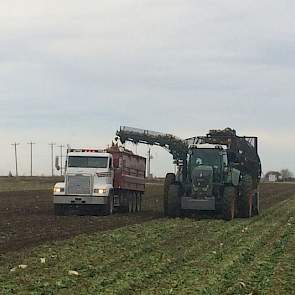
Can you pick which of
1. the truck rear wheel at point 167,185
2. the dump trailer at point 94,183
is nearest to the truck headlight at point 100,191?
the dump trailer at point 94,183

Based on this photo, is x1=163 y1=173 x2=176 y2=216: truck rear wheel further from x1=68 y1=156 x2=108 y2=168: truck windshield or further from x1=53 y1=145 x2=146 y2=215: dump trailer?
x1=68 y1=156 x2=108 y2=168: truck windshield

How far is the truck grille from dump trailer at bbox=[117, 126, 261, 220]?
3.24m

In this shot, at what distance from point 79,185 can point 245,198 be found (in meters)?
6.65

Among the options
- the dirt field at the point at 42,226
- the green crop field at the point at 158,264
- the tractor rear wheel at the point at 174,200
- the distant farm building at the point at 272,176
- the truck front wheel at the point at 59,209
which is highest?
the distant farm building at the point at 272,176

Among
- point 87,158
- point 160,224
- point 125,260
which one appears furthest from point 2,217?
point 125,260

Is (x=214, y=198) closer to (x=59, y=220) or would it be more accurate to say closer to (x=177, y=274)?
(x=59, y=220)

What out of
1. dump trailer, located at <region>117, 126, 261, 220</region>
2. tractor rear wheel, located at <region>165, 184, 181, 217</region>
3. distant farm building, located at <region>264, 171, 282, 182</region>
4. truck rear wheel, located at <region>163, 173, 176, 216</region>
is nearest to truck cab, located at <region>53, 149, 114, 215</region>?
truck rear wheel, located at <region>163, 173, 176, 216</region>

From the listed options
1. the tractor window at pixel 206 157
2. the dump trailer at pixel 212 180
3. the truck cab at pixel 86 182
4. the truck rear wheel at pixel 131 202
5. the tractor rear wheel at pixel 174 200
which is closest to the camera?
the dump trailer at pixel 212 180

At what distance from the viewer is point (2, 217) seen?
27562 mm

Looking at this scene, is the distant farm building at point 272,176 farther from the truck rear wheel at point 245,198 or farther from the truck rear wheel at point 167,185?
the truck rear wheel at point 167,185

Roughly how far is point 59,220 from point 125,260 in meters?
11.5

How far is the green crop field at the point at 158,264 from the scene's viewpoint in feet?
38.3

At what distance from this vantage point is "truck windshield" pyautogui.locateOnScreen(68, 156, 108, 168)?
98.8 ft

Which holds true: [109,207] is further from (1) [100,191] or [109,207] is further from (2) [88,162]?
(2) [88,162]
